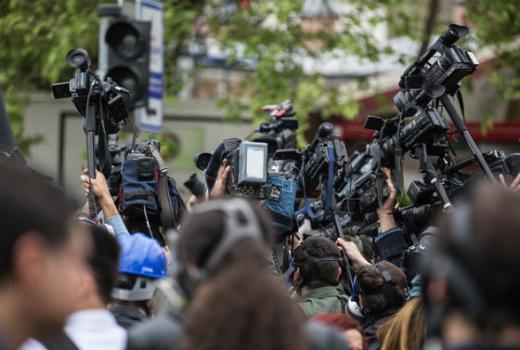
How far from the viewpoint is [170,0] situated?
15.1m

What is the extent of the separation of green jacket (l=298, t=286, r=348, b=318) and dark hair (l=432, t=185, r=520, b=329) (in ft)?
9.14

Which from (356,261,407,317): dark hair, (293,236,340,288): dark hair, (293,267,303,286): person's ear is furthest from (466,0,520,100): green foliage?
(356,261,407,317): dark hair

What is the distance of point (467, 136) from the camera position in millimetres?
5875

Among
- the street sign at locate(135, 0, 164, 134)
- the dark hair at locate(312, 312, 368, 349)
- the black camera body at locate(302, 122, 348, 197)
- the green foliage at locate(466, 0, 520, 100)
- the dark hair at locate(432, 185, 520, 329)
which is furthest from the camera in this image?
the green foliage at locate(466, 0, 520, 100)

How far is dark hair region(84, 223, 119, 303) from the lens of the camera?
3.34 metres

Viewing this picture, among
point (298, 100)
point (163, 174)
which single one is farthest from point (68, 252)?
point (298, 100)

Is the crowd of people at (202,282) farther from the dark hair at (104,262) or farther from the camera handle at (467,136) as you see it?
the camera handle at (467,136)

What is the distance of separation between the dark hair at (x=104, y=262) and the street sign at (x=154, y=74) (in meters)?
7.98

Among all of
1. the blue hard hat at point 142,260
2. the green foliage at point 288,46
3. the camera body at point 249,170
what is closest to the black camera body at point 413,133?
the camera body at point 249,170

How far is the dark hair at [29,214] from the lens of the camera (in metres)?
2.65

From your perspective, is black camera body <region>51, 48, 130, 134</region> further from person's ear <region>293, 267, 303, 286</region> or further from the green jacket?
the green jacket

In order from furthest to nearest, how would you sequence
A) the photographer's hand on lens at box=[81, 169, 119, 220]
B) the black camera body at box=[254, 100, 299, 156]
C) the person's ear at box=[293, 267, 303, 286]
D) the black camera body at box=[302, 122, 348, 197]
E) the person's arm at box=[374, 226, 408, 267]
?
the black camera body at box=[254, 100, 299, 156]
the black camera body at box=[302, 122, 348, 197]
the person's arm at box=[374, 226, 408, 267]
the person's ear at box=[293, 267, 303, 286]
the photographer's hand on lens at box=[81, 169, 119, 220]

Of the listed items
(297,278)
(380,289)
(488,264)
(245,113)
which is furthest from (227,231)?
(245,113)

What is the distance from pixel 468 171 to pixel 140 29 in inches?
A: 227
